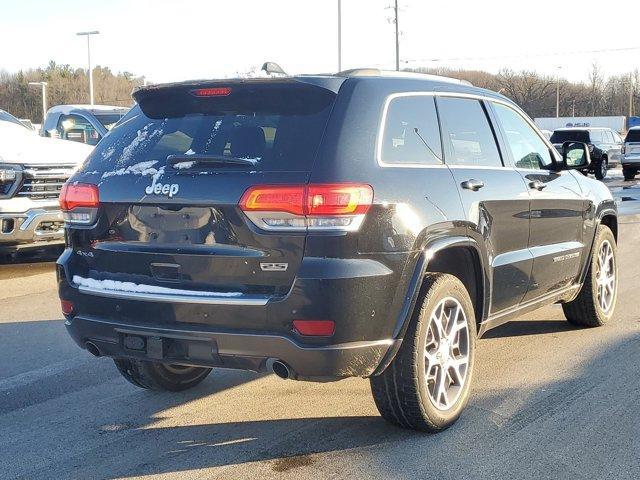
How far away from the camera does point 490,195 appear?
469 cm

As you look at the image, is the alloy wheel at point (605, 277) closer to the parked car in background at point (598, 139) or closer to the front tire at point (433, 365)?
the front tire at point (433, 365)

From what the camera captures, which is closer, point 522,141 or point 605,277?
point 522,141

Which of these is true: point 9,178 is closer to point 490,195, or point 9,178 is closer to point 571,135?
point 490,195

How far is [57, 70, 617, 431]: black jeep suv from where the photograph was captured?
360 centimetres

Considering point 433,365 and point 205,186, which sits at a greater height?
point 205,186

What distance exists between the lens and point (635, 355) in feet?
18.7

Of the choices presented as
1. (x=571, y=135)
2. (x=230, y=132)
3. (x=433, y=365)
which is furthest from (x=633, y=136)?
(x=230, y=132)

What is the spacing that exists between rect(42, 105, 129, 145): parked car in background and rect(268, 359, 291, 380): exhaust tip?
36.3 feet

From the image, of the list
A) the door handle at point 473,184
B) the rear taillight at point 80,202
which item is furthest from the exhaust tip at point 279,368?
the door handle at point 473,184

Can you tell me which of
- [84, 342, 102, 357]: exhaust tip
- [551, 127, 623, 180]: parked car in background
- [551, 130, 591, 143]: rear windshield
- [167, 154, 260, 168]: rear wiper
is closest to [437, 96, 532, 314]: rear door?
[167, 154, 260, 168]: rear wiper

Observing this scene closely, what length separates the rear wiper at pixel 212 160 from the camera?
3.75m

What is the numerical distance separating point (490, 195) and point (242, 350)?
1.84m

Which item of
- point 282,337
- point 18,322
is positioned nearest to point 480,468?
point 282,337

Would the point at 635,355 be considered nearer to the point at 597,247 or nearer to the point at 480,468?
the point at 597,247
